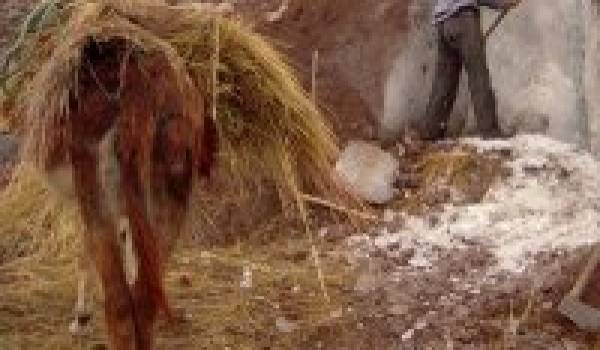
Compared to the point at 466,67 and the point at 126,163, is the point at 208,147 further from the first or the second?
the point at 466,67

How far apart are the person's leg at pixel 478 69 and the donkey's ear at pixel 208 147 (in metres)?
2.65

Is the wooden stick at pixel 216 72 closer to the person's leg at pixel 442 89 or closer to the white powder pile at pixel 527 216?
the white powder pile at pixel 527 216

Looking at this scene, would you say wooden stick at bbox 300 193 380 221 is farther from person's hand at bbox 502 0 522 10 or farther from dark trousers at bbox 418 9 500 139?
person's hand at bbox 502 0 522 10

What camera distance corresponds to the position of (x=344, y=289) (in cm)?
604

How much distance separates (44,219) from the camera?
673cm

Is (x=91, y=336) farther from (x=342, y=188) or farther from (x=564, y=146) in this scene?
(x=564, y=146)

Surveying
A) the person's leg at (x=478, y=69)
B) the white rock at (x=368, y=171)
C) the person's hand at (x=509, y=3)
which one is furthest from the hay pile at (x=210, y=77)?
the person's hand at (x=509, y=3)

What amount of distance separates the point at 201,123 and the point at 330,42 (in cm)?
315

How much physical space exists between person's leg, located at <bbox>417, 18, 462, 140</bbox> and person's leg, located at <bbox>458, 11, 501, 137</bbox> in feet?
0.55

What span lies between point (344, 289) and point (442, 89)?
78.6 inches

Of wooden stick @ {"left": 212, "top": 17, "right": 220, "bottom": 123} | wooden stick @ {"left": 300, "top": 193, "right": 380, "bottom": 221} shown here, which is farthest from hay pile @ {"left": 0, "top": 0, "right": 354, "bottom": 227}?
wooden stick @ {"left": 300, "top": 193, "right": 380, "bottom": 221}

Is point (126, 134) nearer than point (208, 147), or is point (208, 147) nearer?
point (126, 134)

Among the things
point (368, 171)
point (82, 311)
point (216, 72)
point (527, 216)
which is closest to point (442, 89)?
point (368, 171)

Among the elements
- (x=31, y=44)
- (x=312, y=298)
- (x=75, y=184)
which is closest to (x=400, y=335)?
(x=312, y=298)
